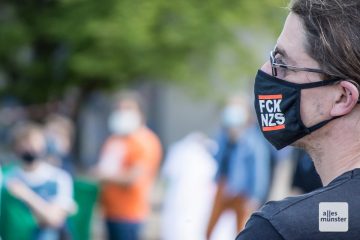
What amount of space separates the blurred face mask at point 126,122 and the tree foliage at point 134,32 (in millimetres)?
5122

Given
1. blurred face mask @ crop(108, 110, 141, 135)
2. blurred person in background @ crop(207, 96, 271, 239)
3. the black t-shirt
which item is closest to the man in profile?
the black t-shirt

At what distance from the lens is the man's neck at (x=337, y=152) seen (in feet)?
6.84

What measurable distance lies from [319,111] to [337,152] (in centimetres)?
11

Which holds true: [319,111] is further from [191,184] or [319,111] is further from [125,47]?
[125,47]

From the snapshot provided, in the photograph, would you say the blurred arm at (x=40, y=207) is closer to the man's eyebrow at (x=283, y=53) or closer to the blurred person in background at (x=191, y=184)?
the blurred person in background at (x=191, y=184)

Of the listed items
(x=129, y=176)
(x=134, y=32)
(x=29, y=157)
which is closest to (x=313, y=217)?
(x=29, y=157)

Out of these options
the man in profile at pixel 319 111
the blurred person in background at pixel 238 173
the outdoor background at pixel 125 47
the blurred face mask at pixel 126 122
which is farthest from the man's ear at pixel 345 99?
the outdoor background at pixel 125 47

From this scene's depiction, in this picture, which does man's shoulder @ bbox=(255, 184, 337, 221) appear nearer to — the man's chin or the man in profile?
the man in profile

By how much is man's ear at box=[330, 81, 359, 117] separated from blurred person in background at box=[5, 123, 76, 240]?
6.32 metres

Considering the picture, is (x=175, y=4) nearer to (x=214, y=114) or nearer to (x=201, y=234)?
(x=201, y=234)

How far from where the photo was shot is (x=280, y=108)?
220 centimetres

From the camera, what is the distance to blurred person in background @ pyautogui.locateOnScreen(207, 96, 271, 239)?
29.7ft

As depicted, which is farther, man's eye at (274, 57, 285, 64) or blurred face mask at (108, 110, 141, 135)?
blurred face mask at (108, 110, 141, 135)

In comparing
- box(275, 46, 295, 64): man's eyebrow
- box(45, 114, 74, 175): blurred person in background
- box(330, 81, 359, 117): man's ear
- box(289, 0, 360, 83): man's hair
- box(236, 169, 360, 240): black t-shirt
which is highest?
box(289, 0, 360, 83): man's hair
